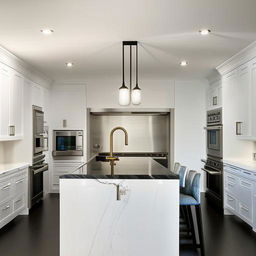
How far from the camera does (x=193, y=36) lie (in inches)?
141

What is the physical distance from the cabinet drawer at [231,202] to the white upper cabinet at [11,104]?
3.35 meters

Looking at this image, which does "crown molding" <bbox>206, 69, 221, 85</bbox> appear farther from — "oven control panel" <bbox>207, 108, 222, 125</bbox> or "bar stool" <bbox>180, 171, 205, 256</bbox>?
"bar stool" <bbox>180, 171, 205, 256</bbox>

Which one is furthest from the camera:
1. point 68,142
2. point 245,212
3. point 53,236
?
point 68,142

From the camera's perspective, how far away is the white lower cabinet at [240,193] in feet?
13.1

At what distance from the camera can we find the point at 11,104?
15.0ft

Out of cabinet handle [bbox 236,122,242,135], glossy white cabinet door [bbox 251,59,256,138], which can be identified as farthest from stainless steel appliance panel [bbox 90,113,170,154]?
glossy white cabinet door [bbox 251,59,256,138]

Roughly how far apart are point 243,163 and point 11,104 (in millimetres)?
3438

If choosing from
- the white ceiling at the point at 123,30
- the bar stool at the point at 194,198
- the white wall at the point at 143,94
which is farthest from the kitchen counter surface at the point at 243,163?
the white wall at the point at 143,94

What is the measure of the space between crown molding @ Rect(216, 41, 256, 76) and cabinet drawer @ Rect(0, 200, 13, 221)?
3.74 meters

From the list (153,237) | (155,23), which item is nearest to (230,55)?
(155,23)

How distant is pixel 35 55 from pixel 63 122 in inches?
95.3

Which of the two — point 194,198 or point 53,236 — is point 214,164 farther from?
point 53,236

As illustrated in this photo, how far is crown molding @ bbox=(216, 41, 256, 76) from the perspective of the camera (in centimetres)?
405

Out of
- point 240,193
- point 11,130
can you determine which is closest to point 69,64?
point 11,130
